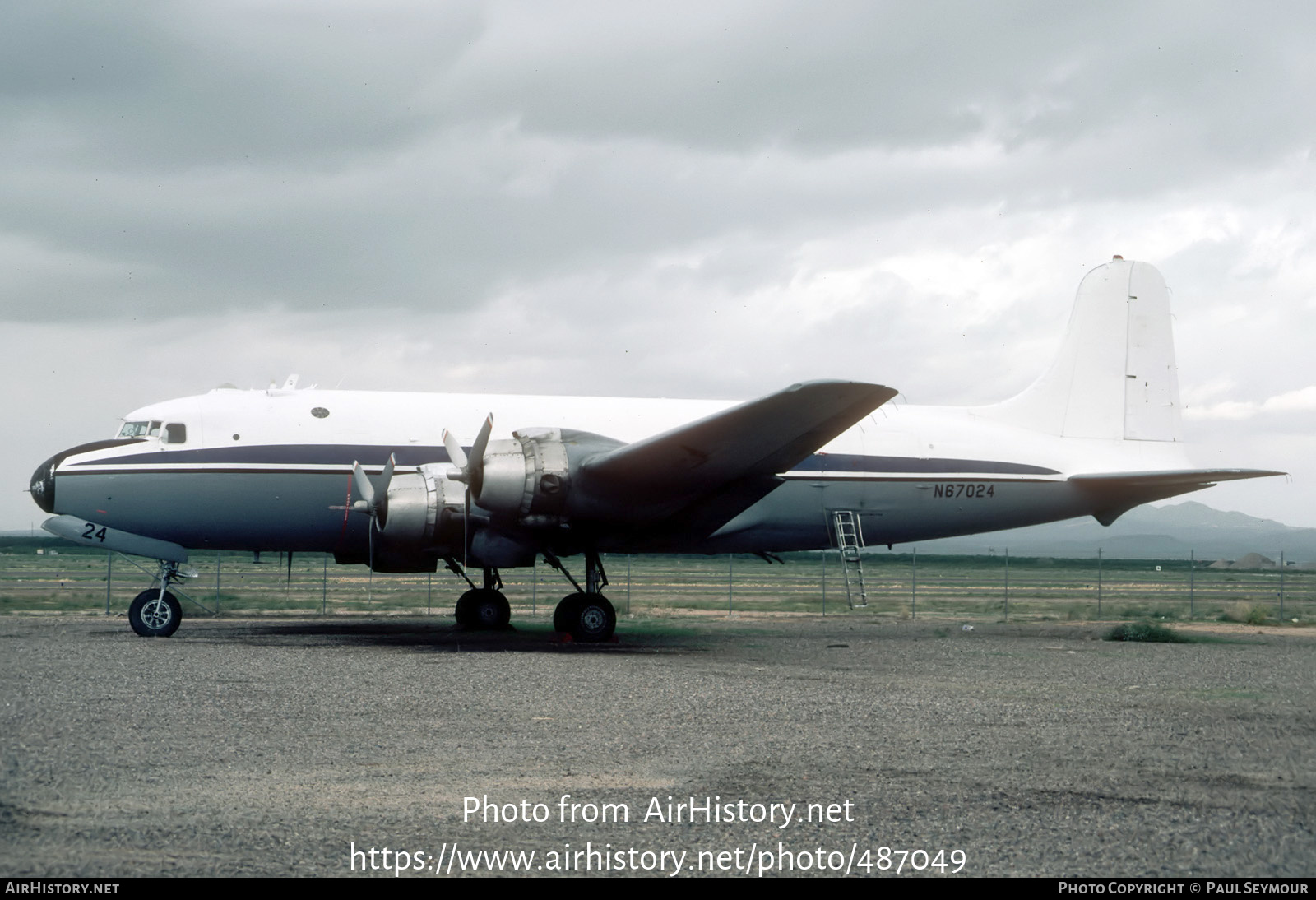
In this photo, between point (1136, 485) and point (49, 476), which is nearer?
point (49, 476)

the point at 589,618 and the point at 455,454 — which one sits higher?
the point at 455,454

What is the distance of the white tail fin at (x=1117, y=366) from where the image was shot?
20625 millimetres

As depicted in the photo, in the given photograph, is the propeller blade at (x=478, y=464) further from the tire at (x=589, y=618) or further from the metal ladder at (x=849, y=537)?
the metal ladder at (x=849, y=537)

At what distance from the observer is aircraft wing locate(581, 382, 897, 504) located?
13398mm

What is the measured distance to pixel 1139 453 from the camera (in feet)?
67.5

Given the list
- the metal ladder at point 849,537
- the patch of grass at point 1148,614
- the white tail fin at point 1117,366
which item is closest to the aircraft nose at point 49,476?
the metal ladder at point 849,537

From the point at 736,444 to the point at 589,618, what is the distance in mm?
3766

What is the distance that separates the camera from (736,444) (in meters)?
14.5

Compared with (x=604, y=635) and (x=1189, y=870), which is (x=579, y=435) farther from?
(x=1189, y=870)

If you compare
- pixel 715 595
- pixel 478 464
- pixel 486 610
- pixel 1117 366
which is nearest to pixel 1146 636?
pixel 1117 366

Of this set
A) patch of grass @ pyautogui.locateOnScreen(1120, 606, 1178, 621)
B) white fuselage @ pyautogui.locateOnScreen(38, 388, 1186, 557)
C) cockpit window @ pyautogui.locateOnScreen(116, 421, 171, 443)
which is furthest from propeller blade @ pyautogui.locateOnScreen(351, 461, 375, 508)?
patch of grass @ pyautogui.locateOnScreen(1120, 606, 1178, 621)

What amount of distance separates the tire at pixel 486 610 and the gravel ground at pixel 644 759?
4777 mm

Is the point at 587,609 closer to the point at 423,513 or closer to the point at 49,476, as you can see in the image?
the point at 423,513

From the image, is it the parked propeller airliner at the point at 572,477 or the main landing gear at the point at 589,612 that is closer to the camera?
the parked propeller airliner at the point at 572,477
